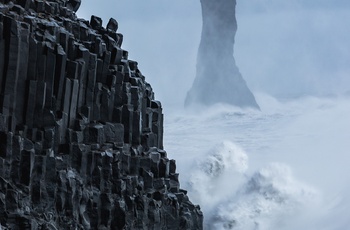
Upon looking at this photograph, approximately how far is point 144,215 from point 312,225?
2761 cm

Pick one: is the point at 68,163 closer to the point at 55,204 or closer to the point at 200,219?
the point at 55,204

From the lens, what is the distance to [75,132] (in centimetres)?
4478

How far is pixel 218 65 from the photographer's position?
92.1 m

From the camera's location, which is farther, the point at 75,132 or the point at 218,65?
the point at 218,65

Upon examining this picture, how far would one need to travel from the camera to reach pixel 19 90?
42750 millimetres

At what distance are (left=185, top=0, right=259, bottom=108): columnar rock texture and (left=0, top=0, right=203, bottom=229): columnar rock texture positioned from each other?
134 ft

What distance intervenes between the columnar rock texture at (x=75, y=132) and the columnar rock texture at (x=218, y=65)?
4076cm

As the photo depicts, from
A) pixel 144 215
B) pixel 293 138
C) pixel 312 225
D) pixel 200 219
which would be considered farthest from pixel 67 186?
pixel 293 138

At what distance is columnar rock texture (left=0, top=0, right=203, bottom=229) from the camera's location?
137 ft

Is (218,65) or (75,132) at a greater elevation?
(218,65)

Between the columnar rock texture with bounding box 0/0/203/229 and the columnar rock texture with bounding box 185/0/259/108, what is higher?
the columnar rock texture with bounding box 185/0/259/108

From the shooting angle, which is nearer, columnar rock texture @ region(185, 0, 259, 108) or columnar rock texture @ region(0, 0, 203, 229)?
columnar rock texture @ region(0, 0, 203, 229)

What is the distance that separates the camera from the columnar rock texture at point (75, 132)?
4166 centimetres

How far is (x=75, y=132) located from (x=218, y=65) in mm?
47905
